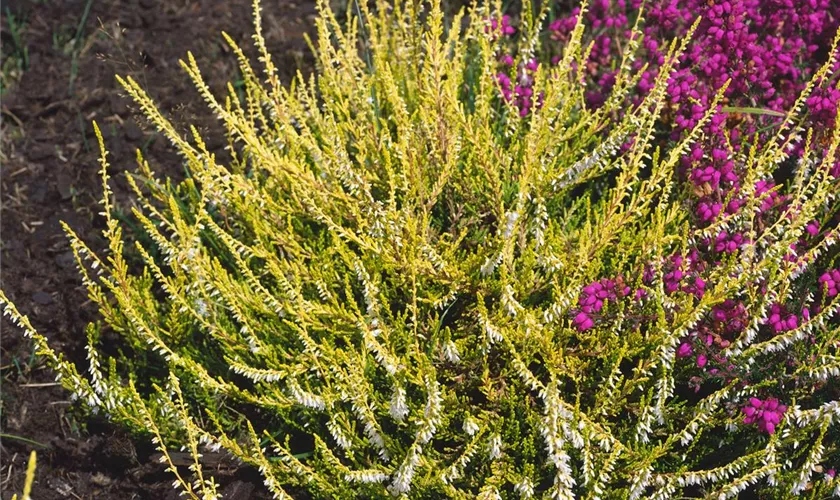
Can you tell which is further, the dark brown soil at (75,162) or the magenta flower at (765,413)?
the dark brown soil at (75,162)

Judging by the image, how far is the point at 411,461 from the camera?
2471 mm

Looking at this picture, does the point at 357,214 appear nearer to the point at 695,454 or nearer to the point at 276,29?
the point at 695,454

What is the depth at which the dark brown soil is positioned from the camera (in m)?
3.10

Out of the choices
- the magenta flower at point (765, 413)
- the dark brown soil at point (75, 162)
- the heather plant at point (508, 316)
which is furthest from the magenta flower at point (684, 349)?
the dark brown soil at point (75, 162)

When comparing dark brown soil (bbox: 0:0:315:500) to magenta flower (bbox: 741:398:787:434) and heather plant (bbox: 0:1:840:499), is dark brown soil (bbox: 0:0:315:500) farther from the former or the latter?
magenta flower (bbox: 741:398:787:434)

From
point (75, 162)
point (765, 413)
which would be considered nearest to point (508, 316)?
point (765, 413)

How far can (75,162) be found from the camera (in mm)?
4066

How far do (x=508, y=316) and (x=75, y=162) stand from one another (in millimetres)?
2360

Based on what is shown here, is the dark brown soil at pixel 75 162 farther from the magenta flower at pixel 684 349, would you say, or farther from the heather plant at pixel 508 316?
the magenta flower at pixel 684 349

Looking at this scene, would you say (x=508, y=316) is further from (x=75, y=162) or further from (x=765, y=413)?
(x=75, y=162)

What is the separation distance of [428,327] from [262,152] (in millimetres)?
740

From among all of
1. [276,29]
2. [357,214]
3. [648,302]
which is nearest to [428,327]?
[357,214]

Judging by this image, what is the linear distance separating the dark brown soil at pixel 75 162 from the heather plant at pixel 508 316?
0.24 m

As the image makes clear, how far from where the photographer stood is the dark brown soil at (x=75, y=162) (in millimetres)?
3102
